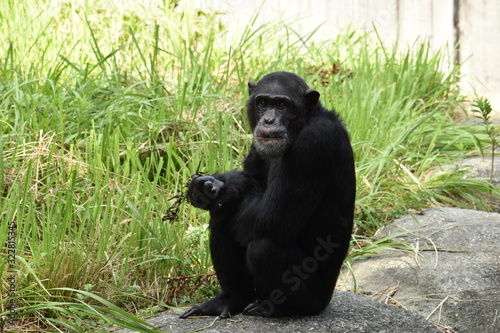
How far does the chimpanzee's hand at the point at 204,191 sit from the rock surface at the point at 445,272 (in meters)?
1.68

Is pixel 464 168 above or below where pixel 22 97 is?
below

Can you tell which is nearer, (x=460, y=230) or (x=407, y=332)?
(x=407, y=332)

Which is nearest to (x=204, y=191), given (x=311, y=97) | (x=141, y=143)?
(x=311, y=97)

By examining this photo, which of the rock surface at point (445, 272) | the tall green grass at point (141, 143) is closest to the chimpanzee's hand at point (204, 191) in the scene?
the tall green grass at point (141, 143)

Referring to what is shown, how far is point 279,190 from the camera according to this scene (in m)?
3.60

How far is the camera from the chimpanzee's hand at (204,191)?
12.1 feet

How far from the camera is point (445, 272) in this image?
4867 millimetres

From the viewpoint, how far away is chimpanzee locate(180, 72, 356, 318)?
3.57m

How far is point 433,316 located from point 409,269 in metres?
0.51

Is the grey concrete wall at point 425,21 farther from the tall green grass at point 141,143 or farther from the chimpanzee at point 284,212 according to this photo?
the chimpanzee at point 284,212

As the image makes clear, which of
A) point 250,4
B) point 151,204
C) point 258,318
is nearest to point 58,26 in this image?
point 250,4

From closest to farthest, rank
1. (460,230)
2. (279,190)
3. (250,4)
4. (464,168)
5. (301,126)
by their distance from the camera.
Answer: (279,190), (301,126), (460,230), (464,168), (250,4)

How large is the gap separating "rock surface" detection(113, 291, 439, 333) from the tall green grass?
315mm

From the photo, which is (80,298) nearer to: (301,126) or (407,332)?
(301,126)
